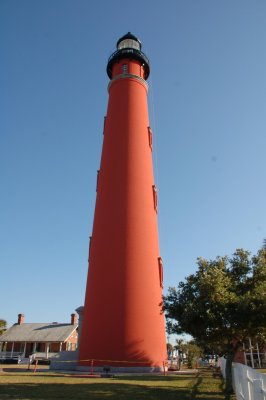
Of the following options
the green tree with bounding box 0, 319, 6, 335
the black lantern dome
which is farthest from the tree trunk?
the green tree with bounding box 0, 319, 6, 335

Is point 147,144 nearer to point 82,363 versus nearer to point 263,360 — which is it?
point 82,363

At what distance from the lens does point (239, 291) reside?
13992 mm

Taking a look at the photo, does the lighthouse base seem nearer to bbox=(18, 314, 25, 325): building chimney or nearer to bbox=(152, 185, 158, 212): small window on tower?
bbox=(152, 185, 158, 212): small window on tower

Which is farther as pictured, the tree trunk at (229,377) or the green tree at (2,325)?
the green tree at (2,325)

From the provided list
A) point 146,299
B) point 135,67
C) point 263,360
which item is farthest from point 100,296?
point 263,360

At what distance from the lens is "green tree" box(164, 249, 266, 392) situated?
12922 mm

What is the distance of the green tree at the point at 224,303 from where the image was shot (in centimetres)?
1292

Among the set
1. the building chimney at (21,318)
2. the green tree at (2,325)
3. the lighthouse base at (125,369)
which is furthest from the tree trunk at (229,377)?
the building chimney at (21,318)

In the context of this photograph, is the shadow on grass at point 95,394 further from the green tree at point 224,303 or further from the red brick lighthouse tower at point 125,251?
the red brick lighthouse tower at point 125,251

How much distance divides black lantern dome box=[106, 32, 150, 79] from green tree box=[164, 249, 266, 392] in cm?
2102

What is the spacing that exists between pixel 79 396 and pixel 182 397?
3.41 meters

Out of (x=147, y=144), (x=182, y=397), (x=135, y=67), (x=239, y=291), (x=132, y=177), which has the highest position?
(x=135, y=67)

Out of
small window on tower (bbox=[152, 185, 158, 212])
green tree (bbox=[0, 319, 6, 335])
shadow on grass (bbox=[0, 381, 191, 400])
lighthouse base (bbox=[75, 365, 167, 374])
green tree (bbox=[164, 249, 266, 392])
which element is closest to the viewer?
shadow on grass (bbox=[0, 381, 191, 400])

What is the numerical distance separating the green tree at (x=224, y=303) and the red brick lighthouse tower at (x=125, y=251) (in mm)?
6238
